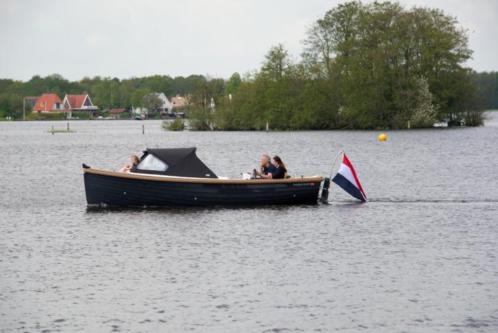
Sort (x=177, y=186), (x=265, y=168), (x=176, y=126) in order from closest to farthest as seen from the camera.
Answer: (x=177, y=186) → (x=265, y=168) → (x=176, y=126)

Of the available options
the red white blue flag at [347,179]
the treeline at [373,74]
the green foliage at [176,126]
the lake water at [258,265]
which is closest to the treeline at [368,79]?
the treeline at [373,74]

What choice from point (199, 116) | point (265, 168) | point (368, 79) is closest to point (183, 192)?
point (265, 168)

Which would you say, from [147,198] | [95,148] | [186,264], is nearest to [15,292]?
[186,264]

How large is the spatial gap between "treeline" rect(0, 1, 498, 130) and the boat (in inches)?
2544

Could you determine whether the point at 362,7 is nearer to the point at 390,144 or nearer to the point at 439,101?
the point at 439,101

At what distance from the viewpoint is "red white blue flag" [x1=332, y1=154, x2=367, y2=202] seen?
33.6 meters

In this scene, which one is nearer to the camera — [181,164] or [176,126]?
[181,164]

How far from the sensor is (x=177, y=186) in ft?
102

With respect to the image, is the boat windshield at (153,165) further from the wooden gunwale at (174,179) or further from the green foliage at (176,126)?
the green foliage at (176,126)

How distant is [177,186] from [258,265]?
932 cm

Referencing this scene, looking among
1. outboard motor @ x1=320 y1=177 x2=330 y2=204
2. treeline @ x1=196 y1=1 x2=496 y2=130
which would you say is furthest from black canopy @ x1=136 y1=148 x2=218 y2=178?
treeline @ x1=196 y1=1 x2=496 y2=130

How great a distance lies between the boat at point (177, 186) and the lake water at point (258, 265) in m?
0.46

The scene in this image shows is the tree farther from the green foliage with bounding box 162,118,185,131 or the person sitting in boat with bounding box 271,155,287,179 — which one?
the person sitting in boat with bounding box 271,155,287,179

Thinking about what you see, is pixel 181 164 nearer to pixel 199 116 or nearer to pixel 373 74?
pixel 373 74
